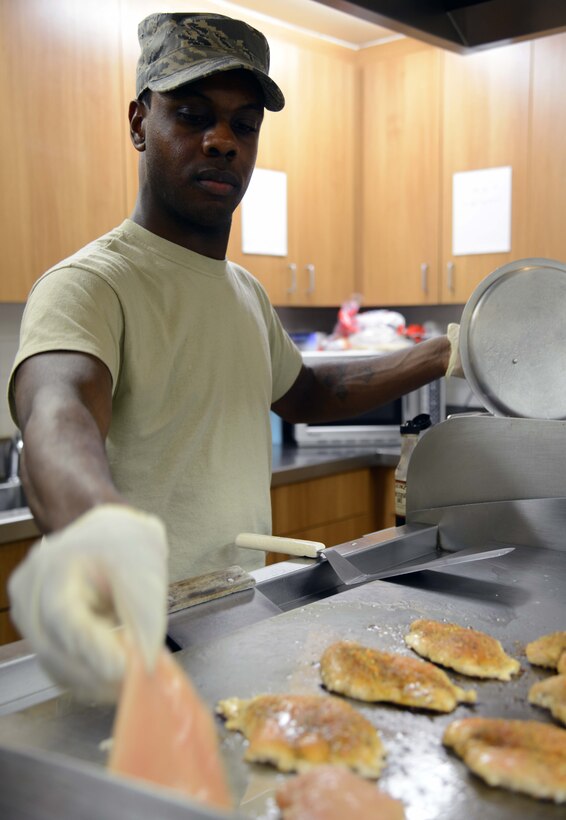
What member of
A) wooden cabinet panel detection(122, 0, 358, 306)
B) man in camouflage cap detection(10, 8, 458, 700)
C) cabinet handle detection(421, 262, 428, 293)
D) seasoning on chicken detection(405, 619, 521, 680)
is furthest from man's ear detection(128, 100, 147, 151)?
cabinet handle detection(421, 262, 428, 293)

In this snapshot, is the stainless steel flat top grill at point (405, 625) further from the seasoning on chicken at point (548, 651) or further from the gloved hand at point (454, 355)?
the gloved hand at point (454, 355)

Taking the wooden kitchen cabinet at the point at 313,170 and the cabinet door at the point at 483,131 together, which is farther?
the wooden kitchen cabinet at the point at 313,170

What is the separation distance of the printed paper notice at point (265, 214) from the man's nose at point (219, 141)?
68.8 inches

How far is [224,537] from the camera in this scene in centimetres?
145

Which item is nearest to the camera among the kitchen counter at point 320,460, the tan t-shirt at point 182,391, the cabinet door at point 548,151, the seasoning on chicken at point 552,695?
the seasoning on chicken at point 552,695

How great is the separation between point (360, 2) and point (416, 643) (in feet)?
3.57

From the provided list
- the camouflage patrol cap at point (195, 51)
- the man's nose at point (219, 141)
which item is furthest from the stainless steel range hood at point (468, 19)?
the man's nose at point (219, 141)

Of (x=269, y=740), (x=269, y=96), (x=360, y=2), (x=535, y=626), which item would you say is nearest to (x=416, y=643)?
(x=535, y=626)

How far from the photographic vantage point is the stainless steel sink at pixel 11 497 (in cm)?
258

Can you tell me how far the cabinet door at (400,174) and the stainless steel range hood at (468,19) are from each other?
168 centimetres

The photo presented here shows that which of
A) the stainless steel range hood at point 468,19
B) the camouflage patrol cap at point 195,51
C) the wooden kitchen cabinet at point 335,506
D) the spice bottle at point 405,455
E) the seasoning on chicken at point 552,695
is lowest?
the wooden kitchen cabinet at point 335,506

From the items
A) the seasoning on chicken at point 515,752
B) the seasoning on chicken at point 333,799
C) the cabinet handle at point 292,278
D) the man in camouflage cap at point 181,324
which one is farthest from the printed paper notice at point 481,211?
the seasoning on chicken at point 333,799

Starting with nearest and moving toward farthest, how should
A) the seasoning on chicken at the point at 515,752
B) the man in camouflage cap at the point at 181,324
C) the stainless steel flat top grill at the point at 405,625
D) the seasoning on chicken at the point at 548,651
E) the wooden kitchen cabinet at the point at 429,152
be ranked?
the stainless steel flat top grill at the point at 405,625 → the seasoning on chicken at the point at 515,752 → the seasoning on chicken at the point at 548,651 → the man in camouflage cap at the point at 181,324 → the wooden kitchen cabinet at the point at 429,152

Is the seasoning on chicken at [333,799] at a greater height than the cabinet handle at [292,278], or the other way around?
the cabinet handle at [292,278]
